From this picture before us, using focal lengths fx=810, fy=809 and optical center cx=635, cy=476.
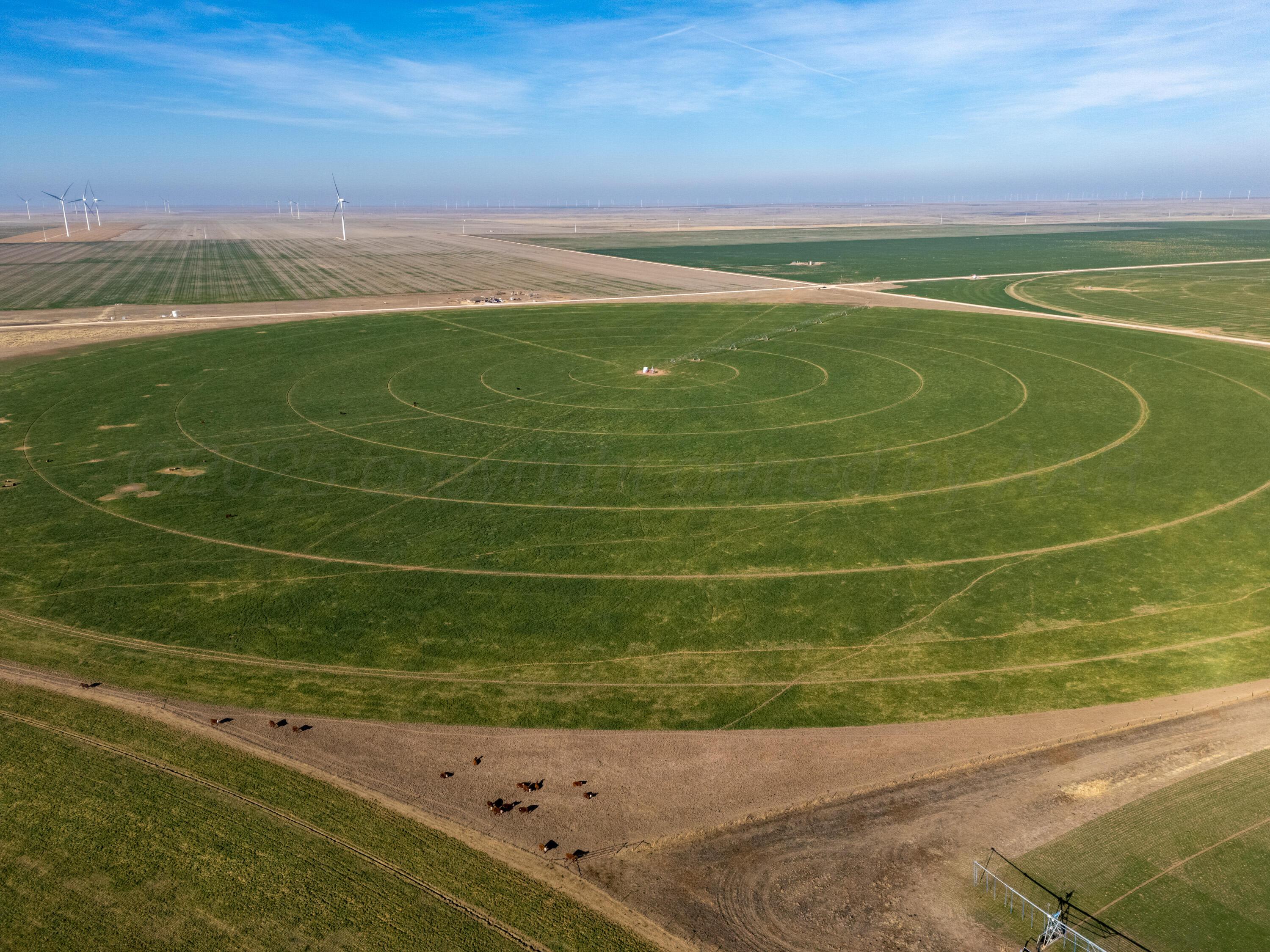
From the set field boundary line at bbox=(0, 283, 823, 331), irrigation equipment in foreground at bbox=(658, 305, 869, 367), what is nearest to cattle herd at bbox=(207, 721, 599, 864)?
irrigation equipment in foreground at bbox=(658, 305, 869, 367)

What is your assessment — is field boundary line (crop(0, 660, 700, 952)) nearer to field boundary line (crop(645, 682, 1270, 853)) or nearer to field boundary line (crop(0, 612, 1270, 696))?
field boundary line (crop(645, 682, 1270, 853))

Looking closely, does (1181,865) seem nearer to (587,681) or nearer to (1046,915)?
(1046,915)

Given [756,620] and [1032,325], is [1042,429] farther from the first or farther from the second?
[1032,325]

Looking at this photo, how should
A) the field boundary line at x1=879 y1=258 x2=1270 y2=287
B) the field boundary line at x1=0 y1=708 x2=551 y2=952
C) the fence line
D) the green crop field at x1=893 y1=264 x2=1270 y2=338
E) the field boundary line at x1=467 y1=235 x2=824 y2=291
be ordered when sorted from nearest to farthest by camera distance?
the fence line → the field boundary line at x1=0 y1=708 x2=551 y2=952 → the green crop field at x1=893 y1=264 x2=1270 y2=338 → the field boundary line at x1=467 y1=235 x2=824 y2=291 → the field boundary line at x1=879 y1=258 x2=1270 y2=287

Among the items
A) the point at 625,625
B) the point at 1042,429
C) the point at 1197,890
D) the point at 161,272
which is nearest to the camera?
the point at 1197,890

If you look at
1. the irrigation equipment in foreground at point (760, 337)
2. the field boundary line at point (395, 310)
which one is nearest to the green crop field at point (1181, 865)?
the irrigation equipment in foreground at point (760, 337)

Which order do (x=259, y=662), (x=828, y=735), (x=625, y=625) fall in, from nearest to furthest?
(x=828, y=735), (x=259, y=662), (x=625, y=625)

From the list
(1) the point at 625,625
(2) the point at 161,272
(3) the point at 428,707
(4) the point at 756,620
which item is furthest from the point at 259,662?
(2) the point at 161,272
